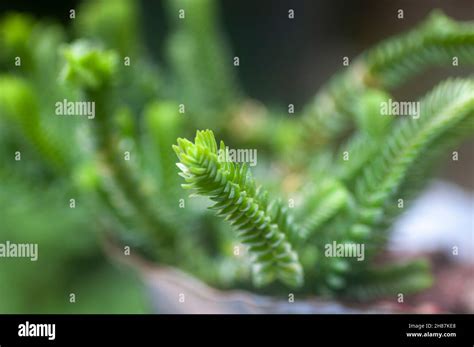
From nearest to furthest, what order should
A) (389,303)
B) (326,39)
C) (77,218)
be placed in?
(389,303) < (77,218) < (326,39)

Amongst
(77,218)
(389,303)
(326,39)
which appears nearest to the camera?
(389,303)

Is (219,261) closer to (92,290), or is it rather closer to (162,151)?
(162,151)

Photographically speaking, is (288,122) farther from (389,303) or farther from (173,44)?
(389,303)

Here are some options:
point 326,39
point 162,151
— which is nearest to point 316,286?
point 162,151

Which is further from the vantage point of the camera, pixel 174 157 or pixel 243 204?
pixel 174 157
